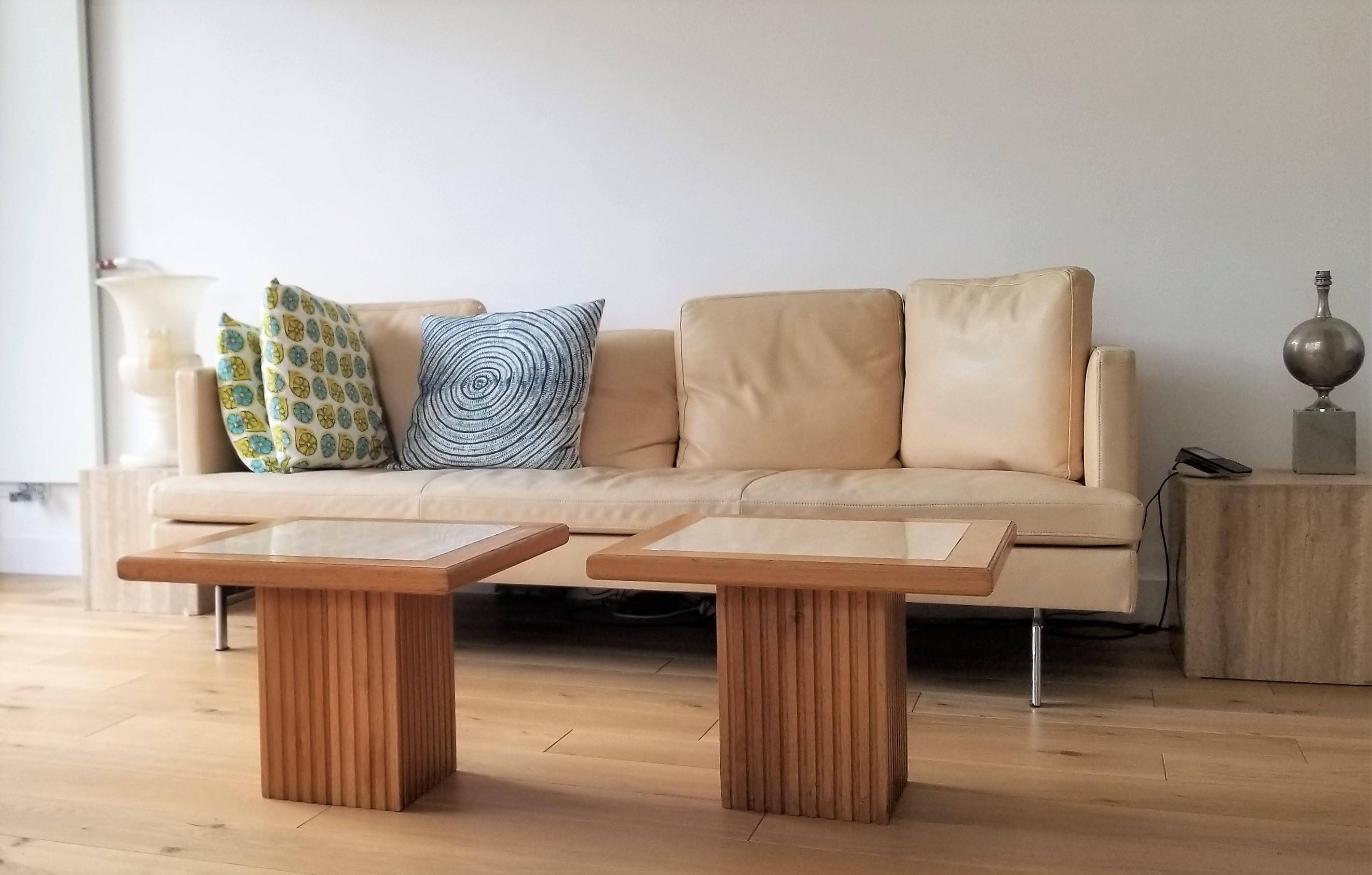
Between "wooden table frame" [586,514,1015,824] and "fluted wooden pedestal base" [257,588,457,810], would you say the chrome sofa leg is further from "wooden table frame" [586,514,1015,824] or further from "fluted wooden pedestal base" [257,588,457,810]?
"wooden table frame" [586,514,1015,824]

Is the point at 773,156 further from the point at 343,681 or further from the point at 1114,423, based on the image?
the point at 343,681

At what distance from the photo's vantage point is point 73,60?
147 inches

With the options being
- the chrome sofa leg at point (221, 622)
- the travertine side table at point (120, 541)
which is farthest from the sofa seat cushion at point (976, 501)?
the travertine side table at point (120, 541)

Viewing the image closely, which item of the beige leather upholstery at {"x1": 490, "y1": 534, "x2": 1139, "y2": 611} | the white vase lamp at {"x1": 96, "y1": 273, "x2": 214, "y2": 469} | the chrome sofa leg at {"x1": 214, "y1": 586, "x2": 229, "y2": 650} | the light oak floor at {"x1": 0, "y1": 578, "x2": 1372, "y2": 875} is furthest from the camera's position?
the white vase lamp at {"x1": 96, "y1": 273, "x2": 214, "y2": 469}

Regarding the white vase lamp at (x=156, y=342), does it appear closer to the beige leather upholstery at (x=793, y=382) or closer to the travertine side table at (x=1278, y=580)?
the beige leather upholstery at (x=793, y=382)

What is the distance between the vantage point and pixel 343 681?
1685 millimetres

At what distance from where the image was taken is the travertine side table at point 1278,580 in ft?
7.47

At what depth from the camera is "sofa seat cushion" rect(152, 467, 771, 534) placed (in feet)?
7.89

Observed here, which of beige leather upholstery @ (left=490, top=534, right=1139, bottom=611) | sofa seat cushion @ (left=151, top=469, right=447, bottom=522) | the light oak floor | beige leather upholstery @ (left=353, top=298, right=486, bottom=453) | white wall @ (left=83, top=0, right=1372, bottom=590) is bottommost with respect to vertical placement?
the light oak floor

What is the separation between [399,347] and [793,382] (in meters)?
1.15

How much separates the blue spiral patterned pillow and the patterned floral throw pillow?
0.13 metres

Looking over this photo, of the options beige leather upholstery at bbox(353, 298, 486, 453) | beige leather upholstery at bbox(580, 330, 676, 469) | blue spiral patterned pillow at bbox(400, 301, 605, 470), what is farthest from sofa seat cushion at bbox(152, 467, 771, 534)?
beige leather upholstery at bbox(353, 298, 486, 453)

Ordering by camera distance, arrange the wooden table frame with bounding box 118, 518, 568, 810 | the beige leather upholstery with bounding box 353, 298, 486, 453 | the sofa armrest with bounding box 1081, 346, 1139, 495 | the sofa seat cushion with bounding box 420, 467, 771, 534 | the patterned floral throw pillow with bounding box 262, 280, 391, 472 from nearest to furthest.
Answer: the wooden table frame with bounding box 118, 518, 568, 810, the sofa armrest with bounding box 1081, 346, 1139, 495, the sofa seat cushion with bounding box 420, 467, 771, 534, the patterned floral throw pillow with bounding box 262, 280, 391, 472, the beige leather upholstery with bounding box 353, 298, 486, 453

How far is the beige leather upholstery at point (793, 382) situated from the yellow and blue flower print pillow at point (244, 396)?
1.09m
